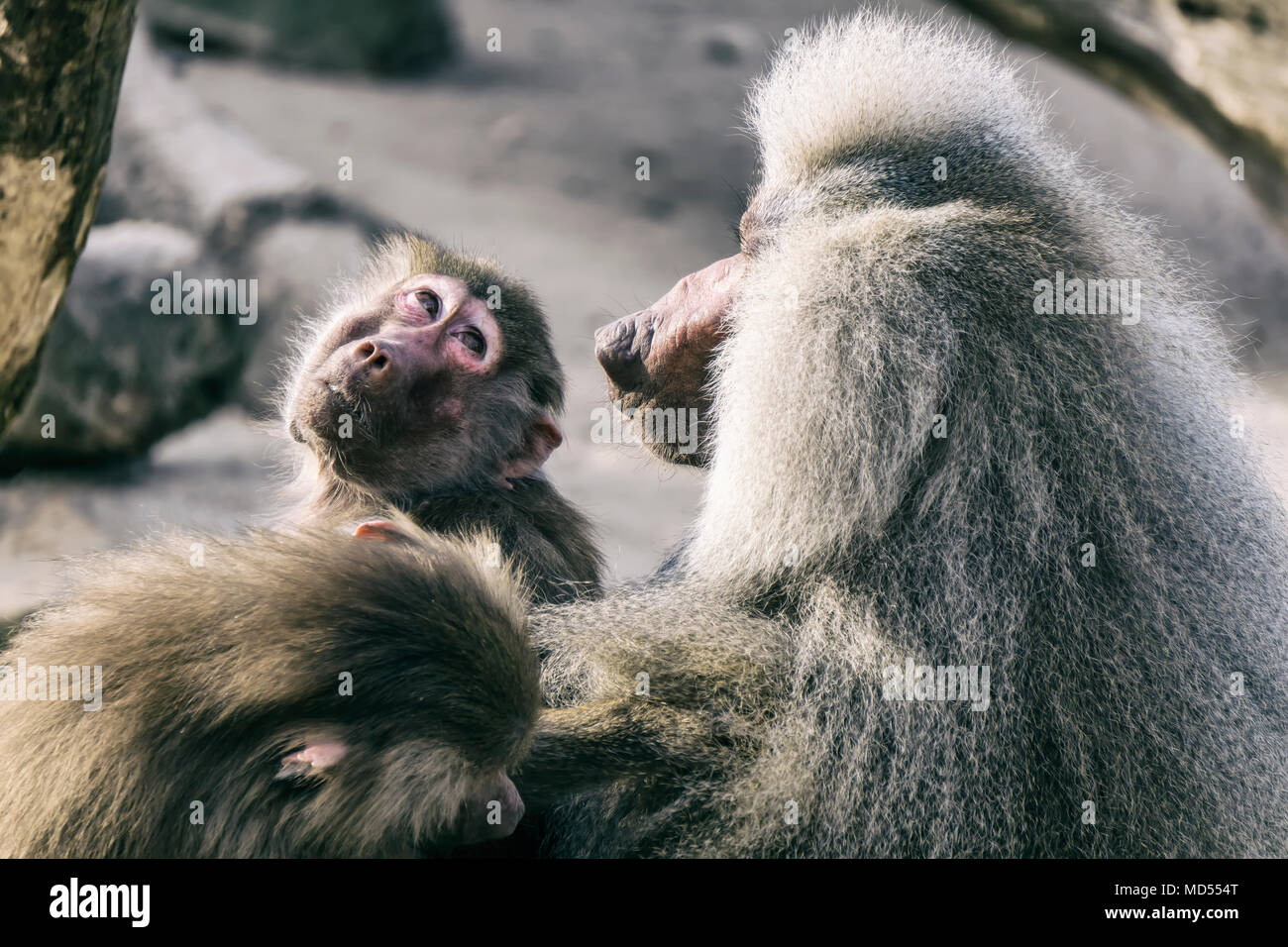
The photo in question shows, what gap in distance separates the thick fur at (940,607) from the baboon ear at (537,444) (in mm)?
863

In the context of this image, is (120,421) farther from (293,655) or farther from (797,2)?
(797,2)

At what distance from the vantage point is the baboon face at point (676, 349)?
2531 millimetres

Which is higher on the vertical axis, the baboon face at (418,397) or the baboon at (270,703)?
the baboon face at (418,397)

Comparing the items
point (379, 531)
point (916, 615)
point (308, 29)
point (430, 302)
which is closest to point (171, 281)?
point (430, 302)

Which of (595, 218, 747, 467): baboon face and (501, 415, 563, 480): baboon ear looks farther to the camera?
(501, 415, 563, 480): baboon ear

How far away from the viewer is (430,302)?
119 inches

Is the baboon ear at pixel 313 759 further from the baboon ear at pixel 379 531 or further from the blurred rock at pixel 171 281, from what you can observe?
the blurred rock at pixel 171 281

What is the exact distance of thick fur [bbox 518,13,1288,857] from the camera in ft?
6.32

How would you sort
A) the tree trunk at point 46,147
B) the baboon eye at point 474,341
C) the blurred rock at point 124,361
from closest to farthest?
the tree trunk at point 46,147, the baboon eye at point 474,341, the blurred rock at point 124,361

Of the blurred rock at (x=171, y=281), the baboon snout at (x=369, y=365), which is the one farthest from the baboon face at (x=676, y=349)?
the blurred rock at (x=171, y=281)

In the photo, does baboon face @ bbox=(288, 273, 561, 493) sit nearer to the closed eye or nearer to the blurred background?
the closed eye

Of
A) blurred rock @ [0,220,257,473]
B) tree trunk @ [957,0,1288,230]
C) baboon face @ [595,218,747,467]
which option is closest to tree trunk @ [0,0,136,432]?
baboon face @ [595,218,747,467]

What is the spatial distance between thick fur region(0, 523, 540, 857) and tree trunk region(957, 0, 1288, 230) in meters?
3.45

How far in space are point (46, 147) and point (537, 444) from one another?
3.99 feet
